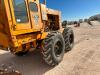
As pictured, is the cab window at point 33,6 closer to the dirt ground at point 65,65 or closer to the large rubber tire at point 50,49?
the large rubber tire at point 50,49

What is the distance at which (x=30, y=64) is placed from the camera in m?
6.90

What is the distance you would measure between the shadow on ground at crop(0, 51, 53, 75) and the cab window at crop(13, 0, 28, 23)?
203cm

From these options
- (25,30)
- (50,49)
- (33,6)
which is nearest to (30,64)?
(50,49)

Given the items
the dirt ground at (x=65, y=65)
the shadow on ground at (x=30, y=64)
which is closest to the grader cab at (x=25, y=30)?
the dirt ground at (x=65, y=65)

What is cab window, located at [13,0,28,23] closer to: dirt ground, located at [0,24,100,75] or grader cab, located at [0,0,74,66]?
grader cab, located at [0,0,74,66]

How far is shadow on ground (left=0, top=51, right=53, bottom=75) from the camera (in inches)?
240

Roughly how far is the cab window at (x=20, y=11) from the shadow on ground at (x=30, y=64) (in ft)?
6.65

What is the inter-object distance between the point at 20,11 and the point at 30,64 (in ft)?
8.72

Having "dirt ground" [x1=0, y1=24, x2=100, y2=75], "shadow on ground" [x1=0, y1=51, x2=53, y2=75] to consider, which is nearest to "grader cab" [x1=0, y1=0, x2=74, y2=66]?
"dirt ground" [x1=0, y1=24, x2=100, y2=75]

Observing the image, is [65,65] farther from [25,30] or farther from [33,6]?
[33,6]

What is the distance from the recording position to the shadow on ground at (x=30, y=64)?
6.09 meters

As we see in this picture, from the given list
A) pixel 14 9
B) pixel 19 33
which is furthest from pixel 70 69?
pixel 14 9

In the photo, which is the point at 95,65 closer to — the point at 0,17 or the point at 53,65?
the point at 53,65

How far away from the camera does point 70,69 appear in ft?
19.1
